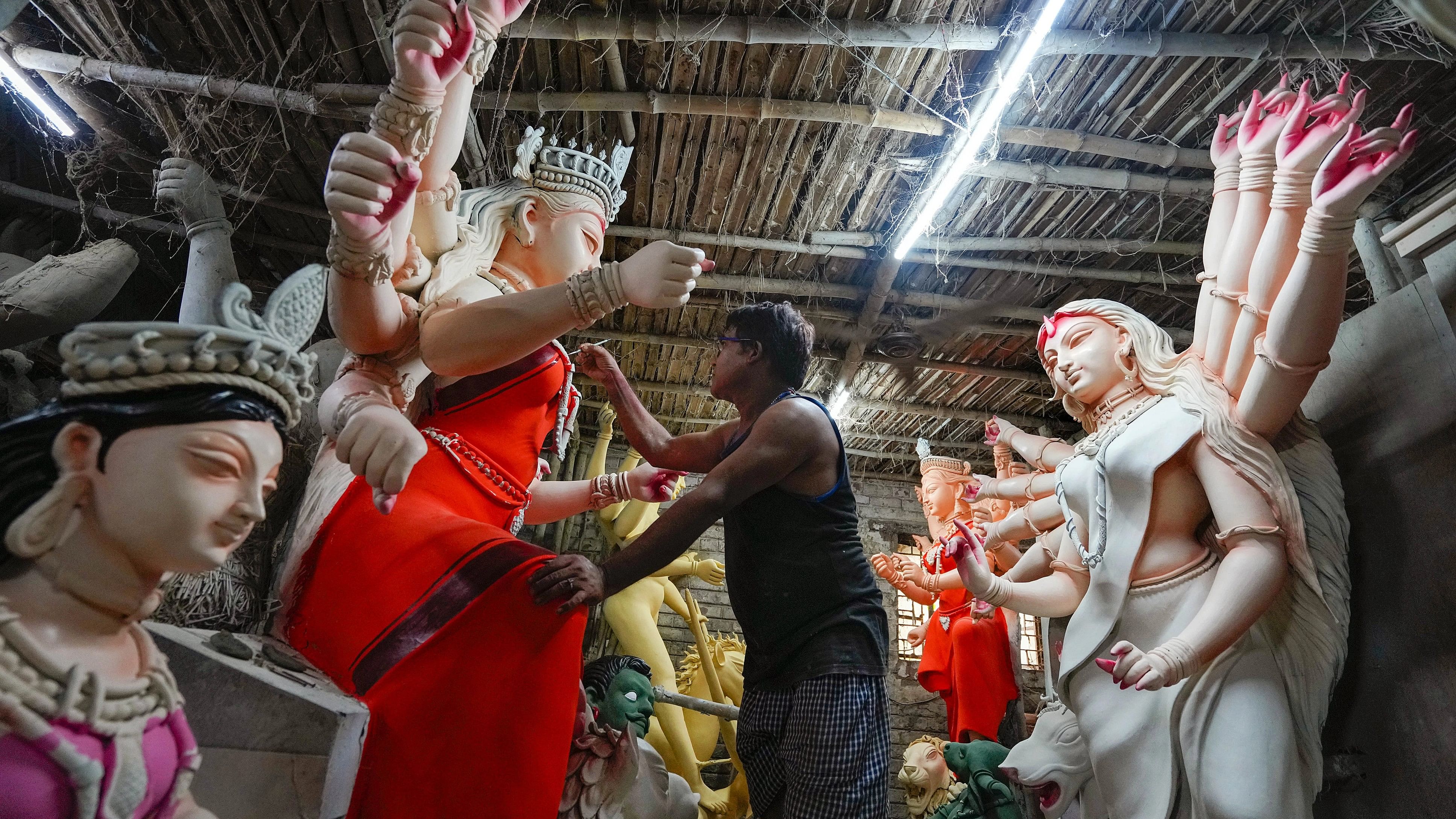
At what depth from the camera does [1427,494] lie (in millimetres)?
2152

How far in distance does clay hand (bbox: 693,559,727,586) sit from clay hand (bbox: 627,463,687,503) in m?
2.84

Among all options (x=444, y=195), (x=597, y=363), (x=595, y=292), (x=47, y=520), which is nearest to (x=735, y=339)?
(x=597, y=363)

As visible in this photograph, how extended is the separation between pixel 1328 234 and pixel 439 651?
6.86 feet

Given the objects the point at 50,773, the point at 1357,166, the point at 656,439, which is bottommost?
the point at 50,773

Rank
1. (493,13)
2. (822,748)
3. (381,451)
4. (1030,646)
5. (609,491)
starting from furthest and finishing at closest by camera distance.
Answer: (1030,646), (609,491), (493,13), (822,748), (381,451)

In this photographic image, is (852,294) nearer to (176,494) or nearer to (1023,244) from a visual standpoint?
(1023,244)

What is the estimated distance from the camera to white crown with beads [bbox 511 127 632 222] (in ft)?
7.16

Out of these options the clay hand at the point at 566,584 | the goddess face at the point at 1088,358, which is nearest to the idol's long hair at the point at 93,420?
the clay hand at the point at 566,584

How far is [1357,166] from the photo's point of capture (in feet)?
5.93

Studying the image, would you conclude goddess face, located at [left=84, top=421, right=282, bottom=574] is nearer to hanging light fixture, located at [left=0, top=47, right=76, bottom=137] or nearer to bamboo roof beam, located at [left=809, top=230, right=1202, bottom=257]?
hanging light fixture, located at [left=0, top=47, right=76, bottom=137]

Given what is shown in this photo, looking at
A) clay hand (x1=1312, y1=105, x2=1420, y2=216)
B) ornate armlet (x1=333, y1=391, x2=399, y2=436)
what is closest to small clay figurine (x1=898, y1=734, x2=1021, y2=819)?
clay hand (x1=1312, y1=105, x2=1420, y2=216)

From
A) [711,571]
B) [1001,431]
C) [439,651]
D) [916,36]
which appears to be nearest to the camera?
[439,651]

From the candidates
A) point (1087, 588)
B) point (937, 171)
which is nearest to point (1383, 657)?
point (1087, 588)

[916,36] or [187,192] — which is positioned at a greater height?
[916,36]
